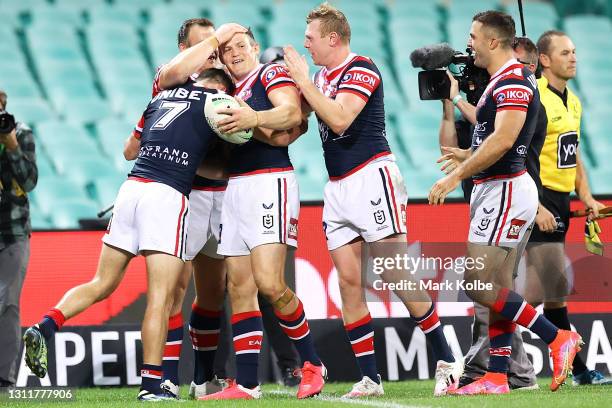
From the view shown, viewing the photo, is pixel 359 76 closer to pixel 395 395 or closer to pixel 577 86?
pixel 395 395

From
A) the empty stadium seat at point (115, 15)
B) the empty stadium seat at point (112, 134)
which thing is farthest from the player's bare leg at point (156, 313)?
the empty stadium seat at point (115, 15)

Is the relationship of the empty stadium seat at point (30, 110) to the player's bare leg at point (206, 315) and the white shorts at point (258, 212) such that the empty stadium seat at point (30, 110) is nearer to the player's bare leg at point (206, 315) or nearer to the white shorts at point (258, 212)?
the player's bare leg at point (206, 315)

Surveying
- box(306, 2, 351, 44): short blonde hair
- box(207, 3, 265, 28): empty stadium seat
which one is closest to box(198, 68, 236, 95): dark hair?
box(306, 2, 351, 44): short blonde hair

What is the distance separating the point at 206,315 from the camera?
693 cm

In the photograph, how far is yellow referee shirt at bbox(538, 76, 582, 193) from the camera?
729 cm

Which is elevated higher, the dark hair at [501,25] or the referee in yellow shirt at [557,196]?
the dark hair at [501,25]

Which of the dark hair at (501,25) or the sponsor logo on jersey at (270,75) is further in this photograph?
the sponsor logo on jersey at (270,75)

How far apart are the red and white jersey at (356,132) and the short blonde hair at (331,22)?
152mm

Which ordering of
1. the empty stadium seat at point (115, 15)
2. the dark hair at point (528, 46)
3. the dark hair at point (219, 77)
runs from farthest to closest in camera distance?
the empty stadium seat at point (115, 15), the dark hair at point (528, 46), the dark hair at point (219, 77)

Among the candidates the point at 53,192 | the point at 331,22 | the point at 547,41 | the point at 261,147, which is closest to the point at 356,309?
the point at 261,147

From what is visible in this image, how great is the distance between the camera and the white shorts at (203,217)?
6.71 meters

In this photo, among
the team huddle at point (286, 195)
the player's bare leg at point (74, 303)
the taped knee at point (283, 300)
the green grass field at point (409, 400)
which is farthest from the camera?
the taped knee at point (283, 300)

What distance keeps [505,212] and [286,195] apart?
130cm

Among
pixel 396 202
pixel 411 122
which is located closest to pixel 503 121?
pixel 396 202
